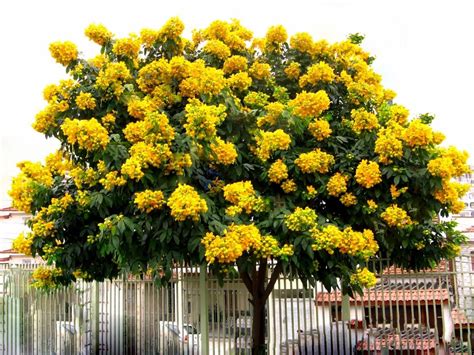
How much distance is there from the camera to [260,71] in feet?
19.5

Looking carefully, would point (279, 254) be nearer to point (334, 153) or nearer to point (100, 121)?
point (334, 153)

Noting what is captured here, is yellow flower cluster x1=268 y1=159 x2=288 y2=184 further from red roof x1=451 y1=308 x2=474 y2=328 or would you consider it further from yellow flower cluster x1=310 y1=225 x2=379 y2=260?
red roof x1=451 y1=308 x2=474 y2=328

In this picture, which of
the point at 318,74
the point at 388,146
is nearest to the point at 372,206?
the point at 388,146

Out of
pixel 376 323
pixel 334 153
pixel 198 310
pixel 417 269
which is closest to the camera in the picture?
pixel 334 153

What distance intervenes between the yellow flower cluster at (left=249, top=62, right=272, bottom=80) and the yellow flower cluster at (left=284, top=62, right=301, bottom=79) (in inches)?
8.0

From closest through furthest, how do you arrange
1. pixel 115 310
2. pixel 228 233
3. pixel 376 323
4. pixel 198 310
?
pixel 228 233
pixel 376 323
pixel 198 310
pixel 115 310

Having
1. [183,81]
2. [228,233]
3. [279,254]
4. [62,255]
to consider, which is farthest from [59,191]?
[279,254]

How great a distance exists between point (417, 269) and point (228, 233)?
2627mm

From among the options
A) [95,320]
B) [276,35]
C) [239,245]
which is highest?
[276,35]

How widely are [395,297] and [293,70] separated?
9.30ft

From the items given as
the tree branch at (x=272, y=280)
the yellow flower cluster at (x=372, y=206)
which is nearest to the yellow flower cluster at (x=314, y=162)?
the yellow flower cluster at (x=372, y=206)

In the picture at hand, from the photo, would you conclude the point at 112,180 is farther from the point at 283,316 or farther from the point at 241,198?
the point at 283,316

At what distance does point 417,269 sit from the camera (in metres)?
5.91

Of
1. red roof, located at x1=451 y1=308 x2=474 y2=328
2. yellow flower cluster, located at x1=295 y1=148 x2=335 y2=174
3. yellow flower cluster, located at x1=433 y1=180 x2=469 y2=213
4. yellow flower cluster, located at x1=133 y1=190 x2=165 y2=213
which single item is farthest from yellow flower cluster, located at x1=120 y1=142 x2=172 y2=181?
red roof, located at x1=451 y1=308 x2=474 y2=328
